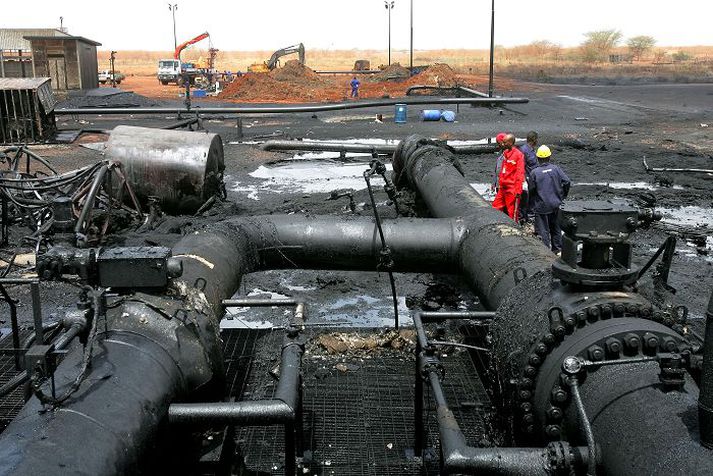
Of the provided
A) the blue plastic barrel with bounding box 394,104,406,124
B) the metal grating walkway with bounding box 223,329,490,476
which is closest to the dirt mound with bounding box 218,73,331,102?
the blue plastic barrel with bounding box 394,104,406,124

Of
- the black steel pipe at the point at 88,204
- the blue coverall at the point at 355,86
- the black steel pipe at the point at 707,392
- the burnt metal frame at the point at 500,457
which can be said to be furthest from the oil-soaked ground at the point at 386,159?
the blue coverall at the point at 355,86

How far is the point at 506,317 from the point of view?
3.87 meters

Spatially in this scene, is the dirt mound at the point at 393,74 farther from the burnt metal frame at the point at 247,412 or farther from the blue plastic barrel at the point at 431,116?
the burnt metal frame at the point at 247,412

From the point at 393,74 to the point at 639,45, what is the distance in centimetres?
5969

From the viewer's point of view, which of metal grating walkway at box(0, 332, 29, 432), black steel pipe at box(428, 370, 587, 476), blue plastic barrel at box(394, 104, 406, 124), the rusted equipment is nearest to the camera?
black steel pipe at box(428, 370, 587, 476)

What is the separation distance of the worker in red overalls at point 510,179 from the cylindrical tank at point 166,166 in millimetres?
4517

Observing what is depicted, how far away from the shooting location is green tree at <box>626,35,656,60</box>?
300 feet

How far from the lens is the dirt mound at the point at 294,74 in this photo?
135 feet

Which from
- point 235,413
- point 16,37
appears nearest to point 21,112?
point 235,413

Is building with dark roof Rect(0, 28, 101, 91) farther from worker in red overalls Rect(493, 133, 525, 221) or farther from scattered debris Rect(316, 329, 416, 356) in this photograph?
scattered debris Rect(316, 329, 416, 356)

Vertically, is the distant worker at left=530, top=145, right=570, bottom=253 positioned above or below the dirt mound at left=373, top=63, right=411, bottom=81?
below

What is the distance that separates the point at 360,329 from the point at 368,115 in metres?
22.9

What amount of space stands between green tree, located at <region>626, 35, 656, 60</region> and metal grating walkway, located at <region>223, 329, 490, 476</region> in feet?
308

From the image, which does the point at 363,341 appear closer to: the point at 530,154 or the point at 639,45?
the point at 530,154
